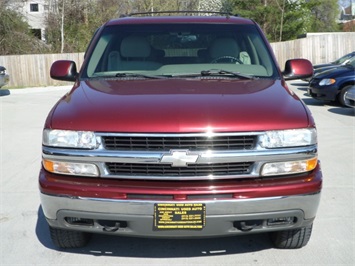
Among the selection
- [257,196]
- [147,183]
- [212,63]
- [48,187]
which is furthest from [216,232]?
[212,63]

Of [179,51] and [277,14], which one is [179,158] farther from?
[277,14]

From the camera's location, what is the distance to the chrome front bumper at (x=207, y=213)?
3.04 m

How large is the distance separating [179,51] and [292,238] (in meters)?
2.10

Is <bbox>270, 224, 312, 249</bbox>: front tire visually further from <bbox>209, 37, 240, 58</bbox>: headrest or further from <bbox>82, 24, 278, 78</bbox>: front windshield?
<bbox>209, 37, 240, 58</bbox>: headrest

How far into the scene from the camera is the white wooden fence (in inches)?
867

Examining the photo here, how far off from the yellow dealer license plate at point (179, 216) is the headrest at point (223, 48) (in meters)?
2.02

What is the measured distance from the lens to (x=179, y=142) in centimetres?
302

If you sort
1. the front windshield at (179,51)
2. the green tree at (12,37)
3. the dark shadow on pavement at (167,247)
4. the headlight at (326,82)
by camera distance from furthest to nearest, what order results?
the green tree at (12,37) → the headlight at (326,82) → the front windshield at (179,51) → the dark shadow on pavement at (167,247)

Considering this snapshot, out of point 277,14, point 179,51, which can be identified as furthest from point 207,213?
point 277,14

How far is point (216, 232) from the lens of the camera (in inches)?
123

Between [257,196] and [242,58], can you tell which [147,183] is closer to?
[257,196]

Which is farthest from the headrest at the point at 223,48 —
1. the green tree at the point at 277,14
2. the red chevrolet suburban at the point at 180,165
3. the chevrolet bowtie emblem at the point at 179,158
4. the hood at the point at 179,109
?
the green tree at the point at 277,14

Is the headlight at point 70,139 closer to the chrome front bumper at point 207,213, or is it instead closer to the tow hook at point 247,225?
the chrome front bumper at point 207,213

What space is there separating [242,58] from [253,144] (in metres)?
1.76
